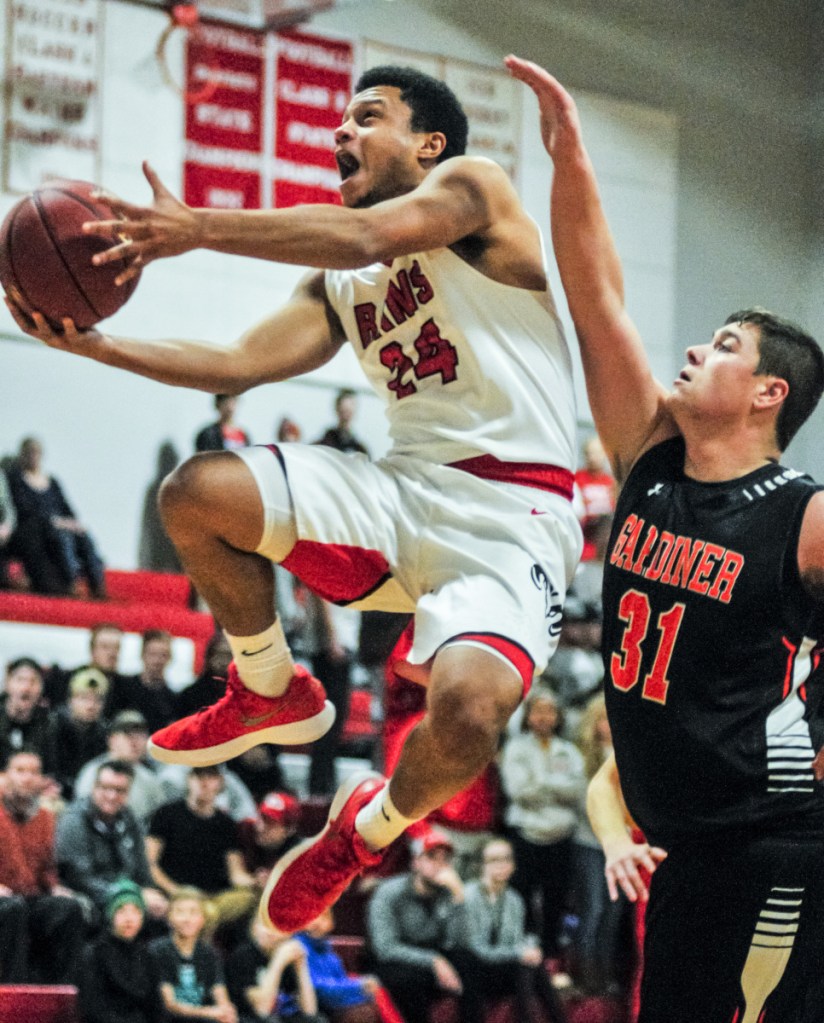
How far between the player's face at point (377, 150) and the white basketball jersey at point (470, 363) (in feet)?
0.72

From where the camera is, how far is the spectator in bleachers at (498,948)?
8672 mm

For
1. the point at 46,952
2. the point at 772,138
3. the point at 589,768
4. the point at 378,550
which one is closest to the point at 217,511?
the point at 378,550

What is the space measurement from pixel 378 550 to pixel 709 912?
116 cm

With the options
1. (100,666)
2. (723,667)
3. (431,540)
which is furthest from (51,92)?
(723,667)

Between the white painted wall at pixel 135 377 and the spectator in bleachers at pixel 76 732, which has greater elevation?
→ the white painted wall at pixel 135 377

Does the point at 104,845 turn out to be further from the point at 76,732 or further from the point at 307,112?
the point at 307,112

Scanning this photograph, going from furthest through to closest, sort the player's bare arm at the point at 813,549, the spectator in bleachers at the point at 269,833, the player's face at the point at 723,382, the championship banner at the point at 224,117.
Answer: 1. the championship banner at the point at 224,117
2. the spectator in bleachers at the point at 269,833
3. the player's face at the point at 723,382
4. the player's bare arm at the point at 813,549

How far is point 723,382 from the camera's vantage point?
3875 millimetres

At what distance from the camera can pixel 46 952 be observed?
7672mm

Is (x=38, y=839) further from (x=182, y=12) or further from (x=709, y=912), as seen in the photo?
(x=182, y=12)

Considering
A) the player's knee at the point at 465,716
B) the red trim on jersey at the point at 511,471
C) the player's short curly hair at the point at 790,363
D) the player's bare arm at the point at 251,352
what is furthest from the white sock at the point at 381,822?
the player's short curly hair at the point at 790,363

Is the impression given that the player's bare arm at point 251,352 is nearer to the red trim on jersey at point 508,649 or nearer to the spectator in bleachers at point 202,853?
the red trim on jersey at point 508,649

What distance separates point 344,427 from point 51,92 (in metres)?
3.25

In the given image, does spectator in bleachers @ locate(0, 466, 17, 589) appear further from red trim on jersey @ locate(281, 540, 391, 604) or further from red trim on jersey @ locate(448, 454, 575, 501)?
red trim on jersey @ locate(448, 454, 575, 501)
